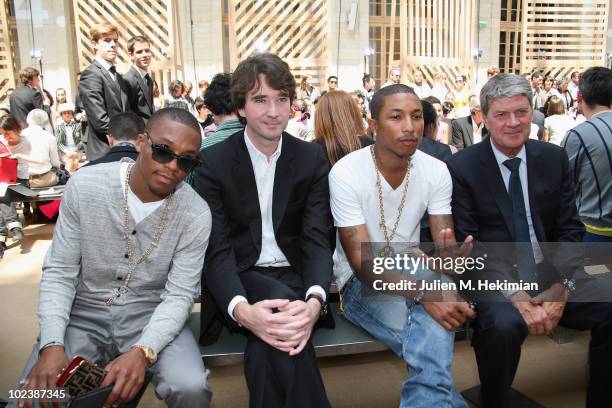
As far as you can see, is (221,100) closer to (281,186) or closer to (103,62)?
(103,62)

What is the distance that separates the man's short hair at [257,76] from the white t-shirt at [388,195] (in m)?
0.46

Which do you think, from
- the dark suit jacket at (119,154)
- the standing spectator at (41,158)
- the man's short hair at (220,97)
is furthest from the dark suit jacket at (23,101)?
the dark suit jacket at (119,154)

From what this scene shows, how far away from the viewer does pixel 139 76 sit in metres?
4.66

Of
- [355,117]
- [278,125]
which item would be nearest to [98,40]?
[355,117]

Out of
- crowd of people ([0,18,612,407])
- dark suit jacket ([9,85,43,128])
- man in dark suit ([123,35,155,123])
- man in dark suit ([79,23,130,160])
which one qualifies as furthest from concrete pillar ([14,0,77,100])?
crowd of people ([0,18,612,407])

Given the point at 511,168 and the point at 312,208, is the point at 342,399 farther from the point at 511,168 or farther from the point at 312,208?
the point at 511,168

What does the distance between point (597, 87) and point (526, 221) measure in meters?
1.28

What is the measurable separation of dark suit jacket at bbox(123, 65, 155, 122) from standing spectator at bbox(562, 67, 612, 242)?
11.5ft

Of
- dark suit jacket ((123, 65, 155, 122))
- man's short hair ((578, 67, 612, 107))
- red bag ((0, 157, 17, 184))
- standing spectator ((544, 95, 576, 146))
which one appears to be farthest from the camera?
standing spectator ((544, 95, 576, 146))

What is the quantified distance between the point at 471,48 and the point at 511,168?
14915 mm

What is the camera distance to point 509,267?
2381mm

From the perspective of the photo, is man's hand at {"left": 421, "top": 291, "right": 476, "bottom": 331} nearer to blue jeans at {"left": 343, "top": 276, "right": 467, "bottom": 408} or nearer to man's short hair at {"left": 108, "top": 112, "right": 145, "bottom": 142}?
blue jeans at {"left": 343, "top": 276, "right": 467, "bottom": 408}

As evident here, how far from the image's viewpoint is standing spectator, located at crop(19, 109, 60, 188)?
590 cm

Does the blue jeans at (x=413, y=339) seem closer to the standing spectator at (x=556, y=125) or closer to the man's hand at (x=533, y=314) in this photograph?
the man's hand at (x=533, y=314)
